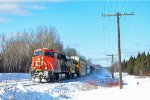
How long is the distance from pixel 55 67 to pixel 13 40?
55.4 m

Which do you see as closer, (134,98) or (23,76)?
(134,98)

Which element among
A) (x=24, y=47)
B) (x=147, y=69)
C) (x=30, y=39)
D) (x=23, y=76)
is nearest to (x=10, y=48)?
(x=24, y=47)

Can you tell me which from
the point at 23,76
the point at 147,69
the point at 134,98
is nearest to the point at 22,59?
the point at 23,76

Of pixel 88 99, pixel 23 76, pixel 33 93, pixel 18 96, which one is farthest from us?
pixel 23 76

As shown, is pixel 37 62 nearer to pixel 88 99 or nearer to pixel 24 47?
pixel 88 99

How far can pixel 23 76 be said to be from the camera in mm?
46375

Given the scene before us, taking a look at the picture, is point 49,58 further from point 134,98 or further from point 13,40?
point 13,40

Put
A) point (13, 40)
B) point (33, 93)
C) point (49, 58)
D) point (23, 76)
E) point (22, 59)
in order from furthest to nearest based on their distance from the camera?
point (13, 40)
point (22, 59)
point (23, 76)
point (49, 58)
point (33, 93)

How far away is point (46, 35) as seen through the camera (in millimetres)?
90562

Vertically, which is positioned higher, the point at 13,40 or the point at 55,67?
the point at 13,40

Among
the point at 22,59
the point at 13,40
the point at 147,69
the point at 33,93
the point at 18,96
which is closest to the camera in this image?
the point at 18,96

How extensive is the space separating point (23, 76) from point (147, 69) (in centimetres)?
6111

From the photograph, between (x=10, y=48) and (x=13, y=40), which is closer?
(x=10, y=48)

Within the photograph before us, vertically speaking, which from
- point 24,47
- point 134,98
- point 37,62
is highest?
point 24,47
